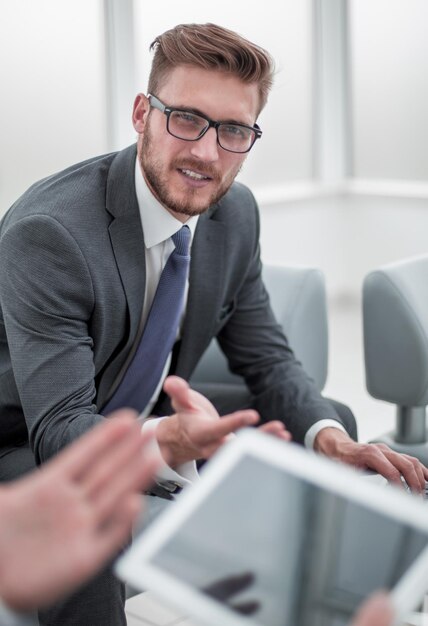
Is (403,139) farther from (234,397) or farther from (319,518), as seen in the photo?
(319,518)

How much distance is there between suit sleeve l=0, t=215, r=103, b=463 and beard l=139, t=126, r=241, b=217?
238 millimetres

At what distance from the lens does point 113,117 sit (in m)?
4.51

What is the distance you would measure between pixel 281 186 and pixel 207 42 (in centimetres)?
381

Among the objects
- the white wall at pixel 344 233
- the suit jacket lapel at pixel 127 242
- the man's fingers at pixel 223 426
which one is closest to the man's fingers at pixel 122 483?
the man's fingers at pixel 223 426

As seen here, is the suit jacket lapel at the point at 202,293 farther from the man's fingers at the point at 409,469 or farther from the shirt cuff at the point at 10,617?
the shirt cuff at the point at 10,617

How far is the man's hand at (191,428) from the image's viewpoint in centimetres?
113

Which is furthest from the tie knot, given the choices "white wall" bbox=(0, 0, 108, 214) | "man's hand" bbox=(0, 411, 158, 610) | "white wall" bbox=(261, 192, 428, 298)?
"white wall" bbox=(261, 192, 428, 298)

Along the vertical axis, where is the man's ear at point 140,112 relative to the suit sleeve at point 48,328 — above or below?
above

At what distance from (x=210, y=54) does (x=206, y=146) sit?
0.19 metres

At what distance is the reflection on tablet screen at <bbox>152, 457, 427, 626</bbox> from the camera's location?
87 cm

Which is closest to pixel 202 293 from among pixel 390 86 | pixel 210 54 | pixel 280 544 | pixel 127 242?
pixel 127 242

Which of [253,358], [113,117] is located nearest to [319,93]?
[113,117]

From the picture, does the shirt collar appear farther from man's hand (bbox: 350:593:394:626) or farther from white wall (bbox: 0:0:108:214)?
white wall (bbox: 0:0:108:214)

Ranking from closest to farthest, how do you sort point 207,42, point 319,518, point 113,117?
point 319,518
point 207,42
point 113,117
